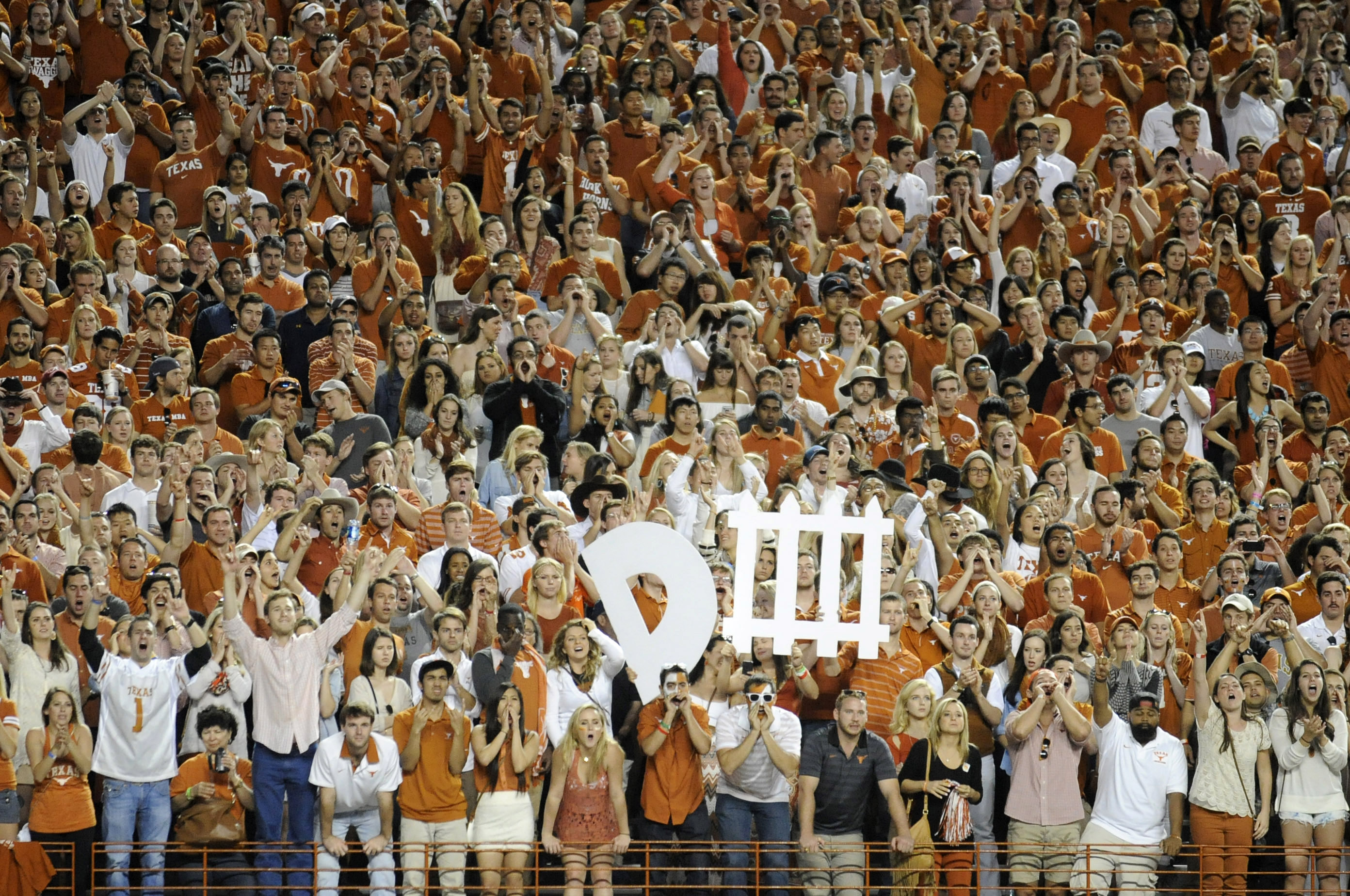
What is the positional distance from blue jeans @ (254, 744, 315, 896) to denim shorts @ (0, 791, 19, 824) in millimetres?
1237

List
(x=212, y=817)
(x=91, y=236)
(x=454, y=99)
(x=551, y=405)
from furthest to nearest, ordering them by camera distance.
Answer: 1. (x=454, y=99)
2. (x=91, y=236)
3. (x=551, y=405)
4. (x=212, y=817)

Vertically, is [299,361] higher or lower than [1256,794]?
higher

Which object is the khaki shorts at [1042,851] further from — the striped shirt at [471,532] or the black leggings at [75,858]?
the black leggings at [75,858]

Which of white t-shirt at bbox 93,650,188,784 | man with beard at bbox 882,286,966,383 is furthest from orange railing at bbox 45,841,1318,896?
man with beard at bbox 882,286,966,383

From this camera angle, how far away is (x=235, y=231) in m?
15.9

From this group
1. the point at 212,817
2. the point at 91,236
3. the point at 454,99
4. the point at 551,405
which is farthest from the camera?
the point at 454,99

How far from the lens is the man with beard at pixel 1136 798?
11484 millimetres

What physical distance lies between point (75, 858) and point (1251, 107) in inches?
510

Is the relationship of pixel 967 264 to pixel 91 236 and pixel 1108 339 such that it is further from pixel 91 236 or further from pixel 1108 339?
pixel 91 236

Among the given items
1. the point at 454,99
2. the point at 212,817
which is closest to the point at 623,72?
the point at 454,99

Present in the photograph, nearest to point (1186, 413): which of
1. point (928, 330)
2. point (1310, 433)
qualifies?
point (1310, 433)

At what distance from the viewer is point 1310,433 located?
15.2 metres

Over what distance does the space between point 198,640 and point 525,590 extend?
1.88m

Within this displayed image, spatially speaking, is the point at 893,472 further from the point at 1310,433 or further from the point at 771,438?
the point at 1310,433
